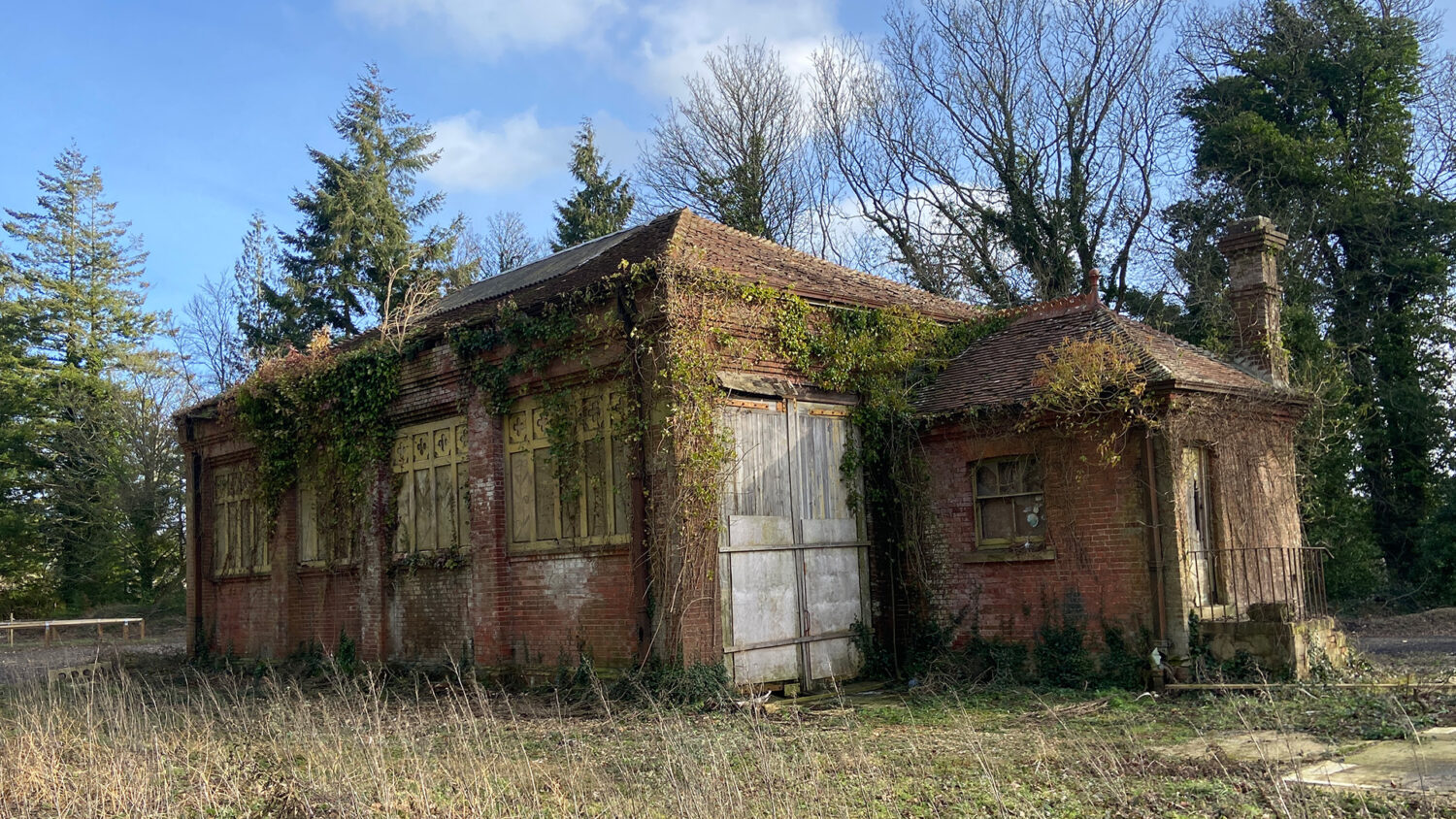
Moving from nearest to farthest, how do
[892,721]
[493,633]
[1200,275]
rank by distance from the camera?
[892,721] → [493,633] → [1200,275]

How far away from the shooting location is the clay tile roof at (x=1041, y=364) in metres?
12.4

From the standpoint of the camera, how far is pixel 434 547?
15.1m

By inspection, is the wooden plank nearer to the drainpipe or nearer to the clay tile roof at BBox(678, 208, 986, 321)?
the clay tile roof at BBox(678, 208, 986, 321)

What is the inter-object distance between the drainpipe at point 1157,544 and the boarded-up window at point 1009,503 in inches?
50.3

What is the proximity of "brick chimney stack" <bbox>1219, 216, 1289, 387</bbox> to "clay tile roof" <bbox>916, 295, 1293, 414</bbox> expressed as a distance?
1.23 ft

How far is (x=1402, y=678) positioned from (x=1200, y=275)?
1591 cm

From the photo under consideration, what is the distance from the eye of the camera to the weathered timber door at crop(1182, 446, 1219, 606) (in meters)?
11.9

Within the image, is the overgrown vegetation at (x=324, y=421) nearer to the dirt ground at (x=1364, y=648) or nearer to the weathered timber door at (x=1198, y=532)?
the dirt ground at (x=1364, y=648)

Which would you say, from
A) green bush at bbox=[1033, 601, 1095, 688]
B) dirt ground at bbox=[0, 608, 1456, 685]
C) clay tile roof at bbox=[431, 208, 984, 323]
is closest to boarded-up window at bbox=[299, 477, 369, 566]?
clay tile roof at bbox=[431, 208, 984, 323]

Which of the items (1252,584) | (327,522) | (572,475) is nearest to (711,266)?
(572,475)

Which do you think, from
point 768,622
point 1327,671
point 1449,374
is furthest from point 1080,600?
point 1449,374

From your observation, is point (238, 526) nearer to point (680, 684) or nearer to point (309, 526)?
point (309, 526)

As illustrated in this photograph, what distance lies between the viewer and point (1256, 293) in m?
14.9

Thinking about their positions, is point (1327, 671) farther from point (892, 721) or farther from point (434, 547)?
point (434, 547)
